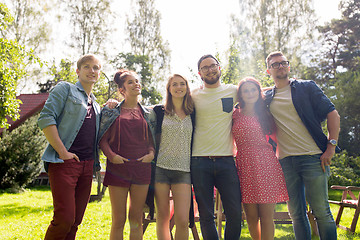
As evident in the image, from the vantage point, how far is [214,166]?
123 inches

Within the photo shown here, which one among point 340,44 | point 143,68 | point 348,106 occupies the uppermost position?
point 340,44

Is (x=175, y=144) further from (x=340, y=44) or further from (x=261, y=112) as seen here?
(x=340, y=44)

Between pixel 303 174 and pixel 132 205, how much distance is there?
198cm

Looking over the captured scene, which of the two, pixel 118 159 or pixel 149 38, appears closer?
pixel 118 159

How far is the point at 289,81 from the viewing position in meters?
3.65

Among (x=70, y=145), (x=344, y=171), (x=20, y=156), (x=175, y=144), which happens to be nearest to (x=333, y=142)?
(x=175, y=144)

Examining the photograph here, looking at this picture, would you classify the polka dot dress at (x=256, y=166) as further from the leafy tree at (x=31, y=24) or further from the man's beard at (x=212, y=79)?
the leafy tree at (x=31, y=24)

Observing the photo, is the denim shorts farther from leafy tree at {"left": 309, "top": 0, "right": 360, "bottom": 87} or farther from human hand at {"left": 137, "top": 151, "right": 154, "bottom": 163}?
leafy tree at {"left": 309, "top": 0, "right": 360, "bottom": 87}

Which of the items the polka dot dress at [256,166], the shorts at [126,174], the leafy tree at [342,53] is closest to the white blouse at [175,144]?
the shorts at [126,174]

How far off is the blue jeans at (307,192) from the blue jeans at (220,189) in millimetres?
701

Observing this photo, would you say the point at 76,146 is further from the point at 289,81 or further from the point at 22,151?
the point at 22,151

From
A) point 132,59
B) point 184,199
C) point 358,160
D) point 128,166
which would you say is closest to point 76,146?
point 128,166

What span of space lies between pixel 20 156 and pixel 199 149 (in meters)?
12.6

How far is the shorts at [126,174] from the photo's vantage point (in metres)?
3.02
